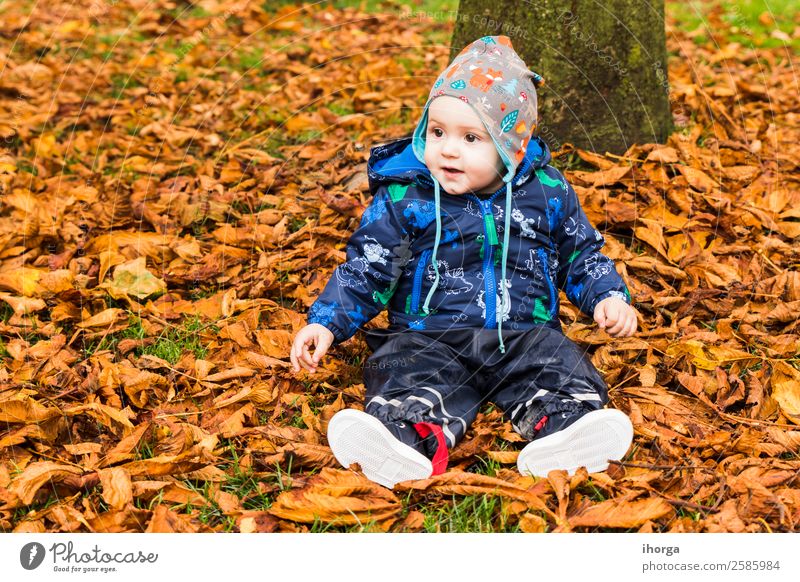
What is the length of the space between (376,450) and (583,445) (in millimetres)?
A: 593

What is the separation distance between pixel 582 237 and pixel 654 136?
1.40m

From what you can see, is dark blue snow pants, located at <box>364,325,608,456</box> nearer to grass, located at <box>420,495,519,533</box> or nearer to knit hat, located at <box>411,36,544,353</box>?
knit hat, located at <box>411,36,544,353</box>

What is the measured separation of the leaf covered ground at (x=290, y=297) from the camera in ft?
8.09

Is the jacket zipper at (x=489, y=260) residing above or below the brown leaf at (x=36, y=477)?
above

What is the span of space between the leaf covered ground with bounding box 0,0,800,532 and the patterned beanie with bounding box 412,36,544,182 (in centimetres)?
80

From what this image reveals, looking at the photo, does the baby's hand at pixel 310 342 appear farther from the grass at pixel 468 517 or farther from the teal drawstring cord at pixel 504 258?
the grass at pixel 468 517

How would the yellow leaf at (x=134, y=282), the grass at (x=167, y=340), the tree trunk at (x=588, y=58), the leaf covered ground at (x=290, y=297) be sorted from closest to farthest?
the leaf covered ground at (x=290, y=297) → the grass at (x=167, y=340) → the yellow leaf at (x=134, y=282) → the tree trunk at (x=588, y=58)

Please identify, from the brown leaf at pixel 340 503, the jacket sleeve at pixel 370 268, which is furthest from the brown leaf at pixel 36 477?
the jacket sleeve at pixel 370 268

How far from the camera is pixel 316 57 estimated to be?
584 centimetres

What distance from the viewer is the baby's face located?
Result: 2.77 m

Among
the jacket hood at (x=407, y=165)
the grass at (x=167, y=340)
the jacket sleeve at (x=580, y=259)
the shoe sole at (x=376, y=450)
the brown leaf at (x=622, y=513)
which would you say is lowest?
the grass at (x=167, y=340)

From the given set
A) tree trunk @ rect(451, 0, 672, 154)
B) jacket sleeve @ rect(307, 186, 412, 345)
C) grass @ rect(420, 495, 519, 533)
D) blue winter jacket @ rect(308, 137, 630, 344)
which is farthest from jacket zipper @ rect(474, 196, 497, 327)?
tree trunk @ rect(451, 0, 672, 154)
